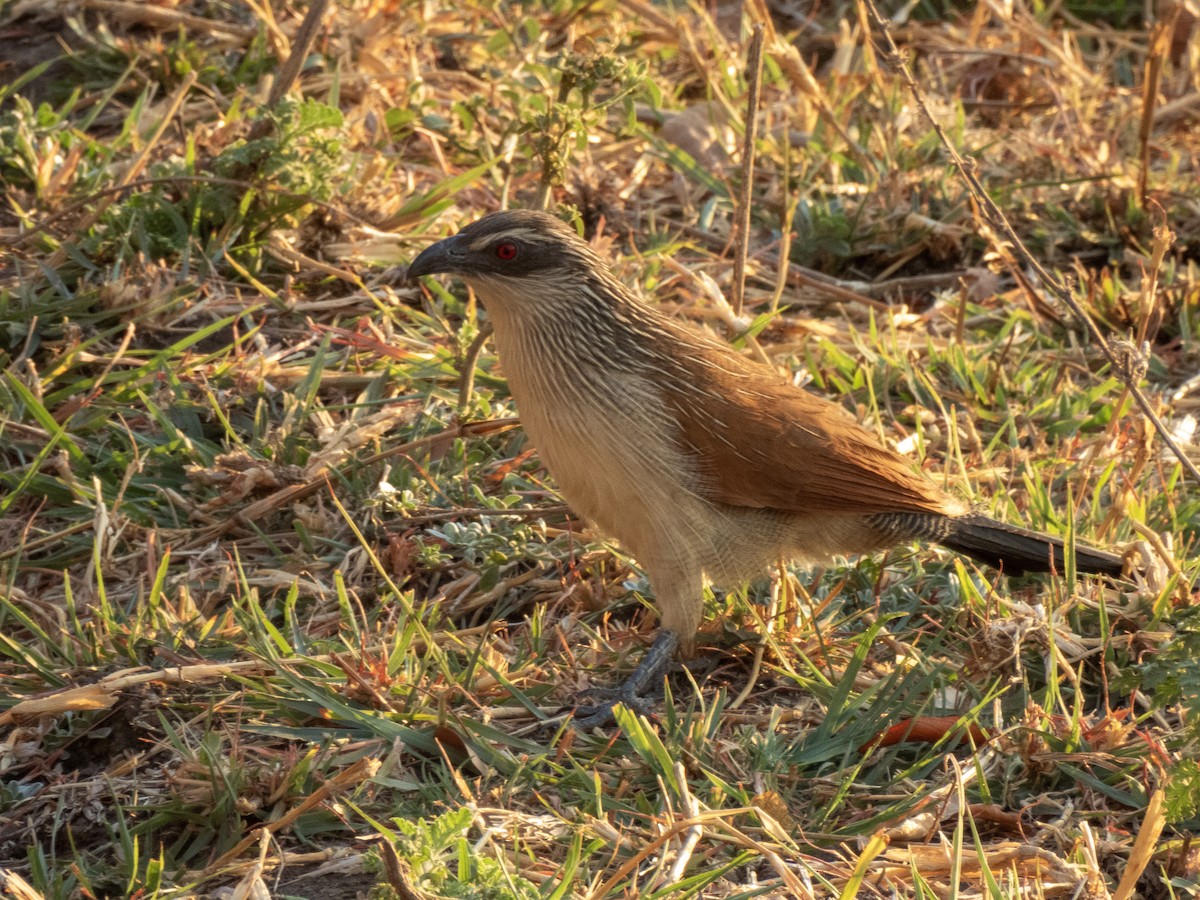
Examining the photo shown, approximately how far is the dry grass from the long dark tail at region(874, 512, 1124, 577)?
66 millimetres

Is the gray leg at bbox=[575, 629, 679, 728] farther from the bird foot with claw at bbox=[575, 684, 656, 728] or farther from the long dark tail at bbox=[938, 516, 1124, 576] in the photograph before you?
the long dark tail at bbox=[938, 516, 1124, 576]

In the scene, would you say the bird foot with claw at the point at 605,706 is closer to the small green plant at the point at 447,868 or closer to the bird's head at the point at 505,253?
the small green plant at the point at 447,868

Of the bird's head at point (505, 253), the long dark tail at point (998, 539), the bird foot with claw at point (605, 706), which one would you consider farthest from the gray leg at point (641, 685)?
the bird's head at point (505, 253)

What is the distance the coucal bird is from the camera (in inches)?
134

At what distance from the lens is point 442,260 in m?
3.54

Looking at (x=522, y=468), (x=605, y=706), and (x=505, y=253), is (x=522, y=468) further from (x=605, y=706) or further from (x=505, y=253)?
(x=605, y=706)

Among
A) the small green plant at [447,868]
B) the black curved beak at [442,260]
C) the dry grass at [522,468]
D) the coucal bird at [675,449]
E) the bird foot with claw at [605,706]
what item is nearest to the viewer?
the small green plant at [447,868]

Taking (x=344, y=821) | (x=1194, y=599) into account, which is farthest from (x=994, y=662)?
(x=344, y=821)

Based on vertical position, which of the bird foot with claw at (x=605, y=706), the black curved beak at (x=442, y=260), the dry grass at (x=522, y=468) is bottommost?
the bird foot with claw at (x=605, y=706)

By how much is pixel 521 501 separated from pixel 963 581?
1.25 meters

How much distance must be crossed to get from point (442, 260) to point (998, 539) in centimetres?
157

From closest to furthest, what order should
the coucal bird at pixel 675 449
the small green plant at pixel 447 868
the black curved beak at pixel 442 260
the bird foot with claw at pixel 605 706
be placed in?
the small green plant at pixel 447 868 < the bird foot with claw at pixel 605 706 < the coucal bird at pixel 675 449 < the black curved beak at pixel 442 260

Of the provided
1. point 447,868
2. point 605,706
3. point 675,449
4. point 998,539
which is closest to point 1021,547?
point 998,539

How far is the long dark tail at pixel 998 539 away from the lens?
3.59m
